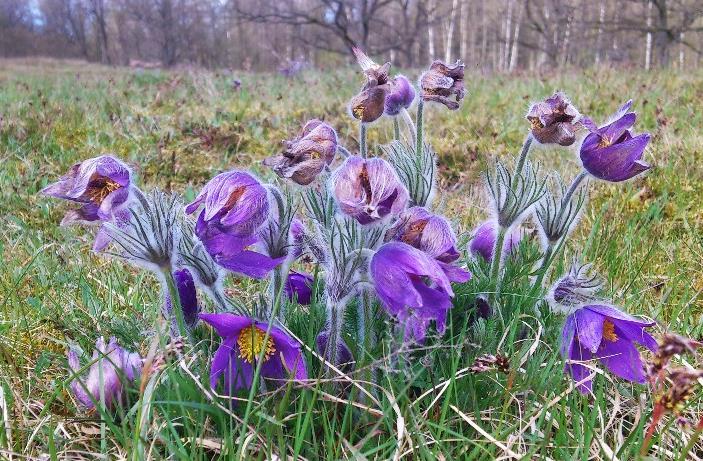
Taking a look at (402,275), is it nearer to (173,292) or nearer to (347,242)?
(347,242)

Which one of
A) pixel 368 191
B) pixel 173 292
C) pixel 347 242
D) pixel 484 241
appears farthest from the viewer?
pixel 484 241

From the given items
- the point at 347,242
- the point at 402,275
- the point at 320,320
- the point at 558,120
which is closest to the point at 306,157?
the point at 347,242

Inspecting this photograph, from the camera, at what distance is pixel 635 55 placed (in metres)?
30.4

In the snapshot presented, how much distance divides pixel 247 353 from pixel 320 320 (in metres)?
0.24

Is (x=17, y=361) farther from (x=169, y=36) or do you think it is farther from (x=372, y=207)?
(x=169, y=36)

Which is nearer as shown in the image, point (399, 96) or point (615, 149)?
point (615, 149)

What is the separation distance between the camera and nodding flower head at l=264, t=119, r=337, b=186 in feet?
3.69

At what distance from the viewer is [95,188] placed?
117 centimetres

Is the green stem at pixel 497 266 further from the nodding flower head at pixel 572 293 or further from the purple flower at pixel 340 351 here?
the purple flower at pixel 340 351

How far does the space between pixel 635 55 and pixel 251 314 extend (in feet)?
111

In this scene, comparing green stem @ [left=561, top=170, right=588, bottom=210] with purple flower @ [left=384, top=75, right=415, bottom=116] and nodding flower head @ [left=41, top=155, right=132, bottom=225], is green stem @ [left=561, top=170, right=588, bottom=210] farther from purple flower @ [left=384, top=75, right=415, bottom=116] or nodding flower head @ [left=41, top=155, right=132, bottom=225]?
nodding flower head @ [left=41, top=155, right=132, bottom=225]

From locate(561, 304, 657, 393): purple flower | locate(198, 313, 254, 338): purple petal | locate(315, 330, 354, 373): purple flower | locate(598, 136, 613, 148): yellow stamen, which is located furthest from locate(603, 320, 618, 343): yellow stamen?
locate(198, 313, 254, 338): purple petal

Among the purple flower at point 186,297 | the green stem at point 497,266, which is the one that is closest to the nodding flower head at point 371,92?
the green stem at point 497,266

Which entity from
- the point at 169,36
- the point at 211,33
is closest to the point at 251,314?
the point at 169,36
